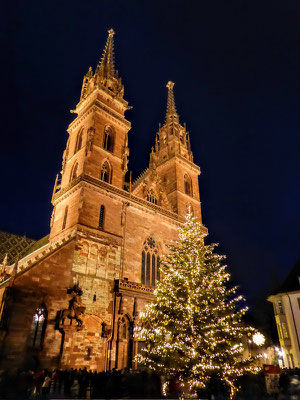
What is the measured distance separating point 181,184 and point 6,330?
2336 centimetres

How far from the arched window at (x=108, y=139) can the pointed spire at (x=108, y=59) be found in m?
8.20

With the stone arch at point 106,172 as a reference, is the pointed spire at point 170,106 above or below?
above

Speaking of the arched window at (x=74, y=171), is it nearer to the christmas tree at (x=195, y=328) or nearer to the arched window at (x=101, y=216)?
the arched window at (x=101, y=216)

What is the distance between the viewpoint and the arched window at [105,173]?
26.0 m

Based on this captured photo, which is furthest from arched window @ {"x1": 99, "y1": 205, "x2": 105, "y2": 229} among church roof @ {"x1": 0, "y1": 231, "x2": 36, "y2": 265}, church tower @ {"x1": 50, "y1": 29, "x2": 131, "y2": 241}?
church roof @ {"x1": 0, "y1": 231, "x2": 36, "y2": 265}

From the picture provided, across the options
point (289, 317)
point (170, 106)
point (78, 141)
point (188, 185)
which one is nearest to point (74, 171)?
point (78, 141)

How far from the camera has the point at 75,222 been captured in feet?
70.3

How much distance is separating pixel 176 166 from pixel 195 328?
2287cm

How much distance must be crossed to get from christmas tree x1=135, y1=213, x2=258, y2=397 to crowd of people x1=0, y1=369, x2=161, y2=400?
1023mm

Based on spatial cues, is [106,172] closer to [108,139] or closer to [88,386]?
[108,139]

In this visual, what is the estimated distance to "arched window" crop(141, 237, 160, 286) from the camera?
2432 cm

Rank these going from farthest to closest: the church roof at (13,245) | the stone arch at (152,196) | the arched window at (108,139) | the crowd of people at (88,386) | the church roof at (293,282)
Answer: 1. the church roof at (13,245)
2. the stone arch at (152,196)
3. the church roof at (293,282)
4. the arched window at (108,139)
5. the crowd of people at (88,386)

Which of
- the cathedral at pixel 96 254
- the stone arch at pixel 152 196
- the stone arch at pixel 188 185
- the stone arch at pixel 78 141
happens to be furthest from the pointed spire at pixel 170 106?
the stone arch at pixel 78 141

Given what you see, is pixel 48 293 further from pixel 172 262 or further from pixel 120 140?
pixel 120 140
